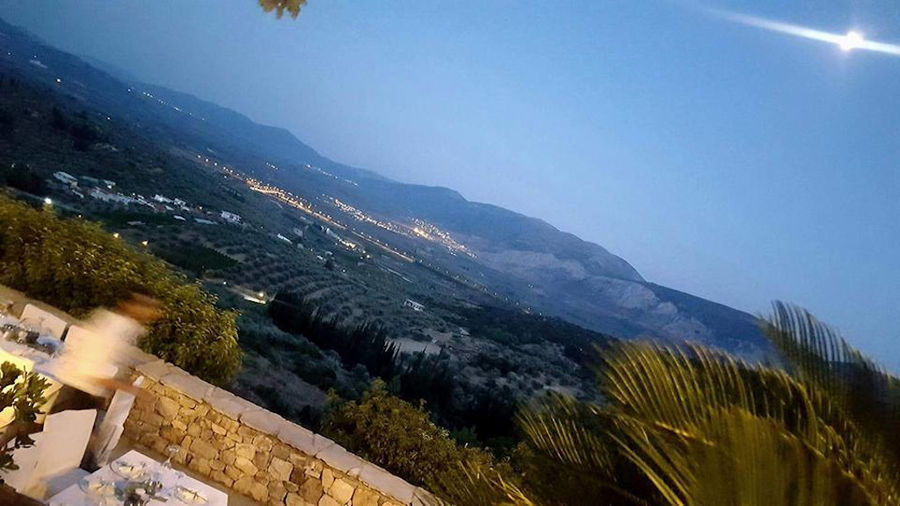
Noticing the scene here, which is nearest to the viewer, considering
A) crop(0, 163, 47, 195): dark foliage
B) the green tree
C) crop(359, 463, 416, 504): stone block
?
the green tree

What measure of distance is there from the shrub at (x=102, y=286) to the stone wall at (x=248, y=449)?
65 cm

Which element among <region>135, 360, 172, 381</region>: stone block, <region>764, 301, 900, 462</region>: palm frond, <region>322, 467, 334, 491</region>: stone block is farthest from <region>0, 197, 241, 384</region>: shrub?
<region>764, 301, 900, 462</region>: palm frond

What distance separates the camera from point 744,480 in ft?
4.40

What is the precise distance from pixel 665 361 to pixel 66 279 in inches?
217

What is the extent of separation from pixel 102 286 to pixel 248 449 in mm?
2395

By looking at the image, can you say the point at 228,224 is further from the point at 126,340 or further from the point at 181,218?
the point at 126,340

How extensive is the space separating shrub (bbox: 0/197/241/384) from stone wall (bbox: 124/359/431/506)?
0.65 metres

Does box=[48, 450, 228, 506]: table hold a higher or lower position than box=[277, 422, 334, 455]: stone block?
lower

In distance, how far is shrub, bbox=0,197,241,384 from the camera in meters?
5.29

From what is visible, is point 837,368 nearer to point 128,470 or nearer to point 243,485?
point 128,470

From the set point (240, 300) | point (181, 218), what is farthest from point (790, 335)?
point (181, 218)

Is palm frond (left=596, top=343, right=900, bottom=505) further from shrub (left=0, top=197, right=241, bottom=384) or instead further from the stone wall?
shrub (left=0, top=197, right=241, bottom=384)

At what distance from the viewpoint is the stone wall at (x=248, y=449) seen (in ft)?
13.9

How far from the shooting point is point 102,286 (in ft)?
17.8
